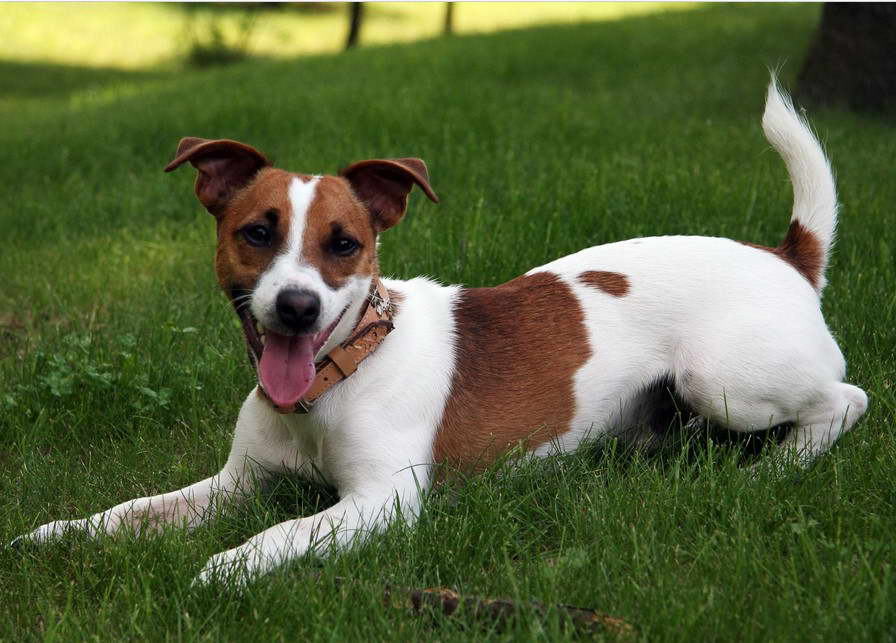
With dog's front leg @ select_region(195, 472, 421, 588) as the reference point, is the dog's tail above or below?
above

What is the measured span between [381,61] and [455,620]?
1113 centimetres

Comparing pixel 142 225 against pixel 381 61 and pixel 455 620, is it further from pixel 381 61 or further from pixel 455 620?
pixel 381 61

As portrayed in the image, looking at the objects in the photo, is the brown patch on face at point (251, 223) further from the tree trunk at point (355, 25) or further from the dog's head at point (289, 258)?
the tree trunk at point (355, 25)

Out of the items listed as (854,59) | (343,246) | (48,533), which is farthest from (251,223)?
(854,59)

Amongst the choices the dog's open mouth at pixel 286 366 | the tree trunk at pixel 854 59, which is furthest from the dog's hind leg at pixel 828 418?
the tree trunk at pixel 854 59

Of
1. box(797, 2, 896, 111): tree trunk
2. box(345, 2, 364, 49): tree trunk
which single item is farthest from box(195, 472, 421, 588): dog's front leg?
box(345, 2, 364, 49): tree trunk

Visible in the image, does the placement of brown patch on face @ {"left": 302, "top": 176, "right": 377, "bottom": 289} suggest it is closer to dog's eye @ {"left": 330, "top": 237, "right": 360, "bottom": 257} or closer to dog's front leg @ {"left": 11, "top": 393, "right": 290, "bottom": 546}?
dog's eye @ {"left": 330, "top": 237, "right": 360, "bottom": 257}

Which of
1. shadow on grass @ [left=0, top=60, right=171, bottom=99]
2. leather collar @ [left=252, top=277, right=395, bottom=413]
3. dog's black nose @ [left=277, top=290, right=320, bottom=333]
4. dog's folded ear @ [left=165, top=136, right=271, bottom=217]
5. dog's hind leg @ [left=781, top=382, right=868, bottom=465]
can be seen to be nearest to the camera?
dog's black nose @ [left=277, top=290, right=320, bottom=333]

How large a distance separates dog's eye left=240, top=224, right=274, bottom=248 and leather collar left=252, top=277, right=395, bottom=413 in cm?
39

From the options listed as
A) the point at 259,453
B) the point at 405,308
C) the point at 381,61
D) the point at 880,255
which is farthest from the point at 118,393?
the point at 381,61

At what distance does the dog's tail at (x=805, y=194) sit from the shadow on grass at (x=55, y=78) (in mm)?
15080

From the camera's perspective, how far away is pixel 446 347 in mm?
3633

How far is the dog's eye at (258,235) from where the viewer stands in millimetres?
3279

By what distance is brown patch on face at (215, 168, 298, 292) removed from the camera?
128 inches
